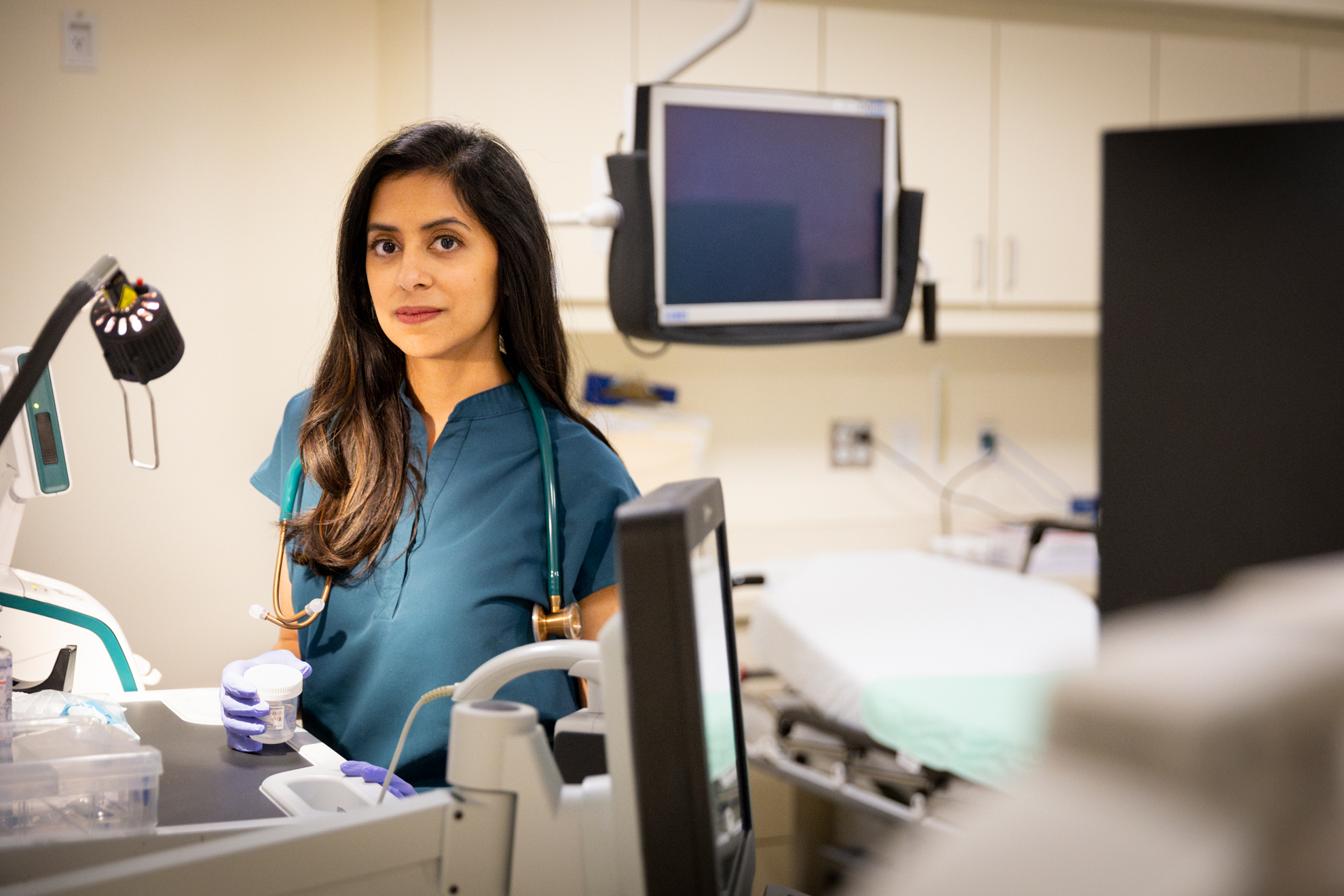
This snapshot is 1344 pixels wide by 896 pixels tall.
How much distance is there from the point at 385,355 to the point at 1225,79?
8.67 ft

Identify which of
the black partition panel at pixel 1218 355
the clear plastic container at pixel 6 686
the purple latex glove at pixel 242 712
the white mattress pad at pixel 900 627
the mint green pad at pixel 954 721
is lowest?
the mint green pad at pixel 954 721

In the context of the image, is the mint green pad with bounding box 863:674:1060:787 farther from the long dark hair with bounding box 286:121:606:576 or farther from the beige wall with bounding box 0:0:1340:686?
the beige wall with bounding box 0:0:1340:686

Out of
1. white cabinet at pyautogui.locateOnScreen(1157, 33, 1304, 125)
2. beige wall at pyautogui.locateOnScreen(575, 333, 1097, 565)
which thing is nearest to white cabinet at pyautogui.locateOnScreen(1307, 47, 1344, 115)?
white cabinet at pyautogui.locateOnScreen(1157, 33, 1304, 125)

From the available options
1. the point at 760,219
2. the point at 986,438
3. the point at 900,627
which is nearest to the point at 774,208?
the point at 760,219

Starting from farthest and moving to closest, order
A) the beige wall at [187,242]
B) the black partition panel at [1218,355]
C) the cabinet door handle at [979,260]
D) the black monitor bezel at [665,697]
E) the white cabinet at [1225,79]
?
the white cabinet at [1225,79] < the cabinet door handle at [979,260] < the beige wall at [187,242] < the black partition panel at [1218,355] < the black monitor bezel at [665,697]

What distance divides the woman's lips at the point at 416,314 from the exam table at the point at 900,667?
124 cm

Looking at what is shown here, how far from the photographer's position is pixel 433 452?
4.50 feet

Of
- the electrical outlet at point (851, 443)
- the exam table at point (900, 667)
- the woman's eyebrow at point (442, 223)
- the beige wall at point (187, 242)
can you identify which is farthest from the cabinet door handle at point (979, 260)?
the woman's eyebrow at point (442, 223)

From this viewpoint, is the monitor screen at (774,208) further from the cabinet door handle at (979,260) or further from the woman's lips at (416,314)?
the cabinet door handle at (979,260)

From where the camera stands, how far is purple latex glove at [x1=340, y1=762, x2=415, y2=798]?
3.31 ft

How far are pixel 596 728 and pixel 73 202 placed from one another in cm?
157

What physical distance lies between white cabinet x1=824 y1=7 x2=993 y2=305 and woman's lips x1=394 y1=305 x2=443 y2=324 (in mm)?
1651

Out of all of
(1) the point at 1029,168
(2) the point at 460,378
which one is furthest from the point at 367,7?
(1) the point at 1029,168

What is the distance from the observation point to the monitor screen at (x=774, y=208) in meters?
1.58
